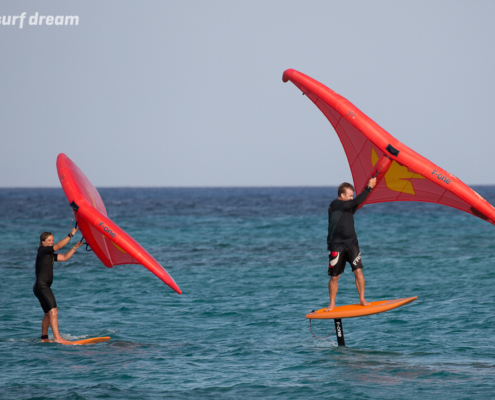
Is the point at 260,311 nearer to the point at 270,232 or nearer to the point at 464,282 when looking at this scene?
the point at 464,282

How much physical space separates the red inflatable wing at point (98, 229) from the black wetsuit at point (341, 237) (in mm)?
2839

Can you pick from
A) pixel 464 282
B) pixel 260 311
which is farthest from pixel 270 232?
pixel 260 311

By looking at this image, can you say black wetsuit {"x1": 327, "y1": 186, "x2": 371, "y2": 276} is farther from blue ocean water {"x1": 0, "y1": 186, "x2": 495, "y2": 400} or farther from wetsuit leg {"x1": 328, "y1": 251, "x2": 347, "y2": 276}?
blue ocean water {"x1": 0, "y1": 186, "x2": 495, "y2": 400}

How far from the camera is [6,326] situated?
1259cm

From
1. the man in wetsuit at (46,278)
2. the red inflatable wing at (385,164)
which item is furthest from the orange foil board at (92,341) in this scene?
the red inflatable wing at (385,164)

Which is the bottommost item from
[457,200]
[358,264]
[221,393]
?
[221,393]

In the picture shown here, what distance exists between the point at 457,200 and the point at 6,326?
33.4 feet

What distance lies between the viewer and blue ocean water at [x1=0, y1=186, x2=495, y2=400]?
8523 mm

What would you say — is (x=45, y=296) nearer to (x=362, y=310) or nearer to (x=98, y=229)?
(x=98, y=229)

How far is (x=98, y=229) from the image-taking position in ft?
33.2

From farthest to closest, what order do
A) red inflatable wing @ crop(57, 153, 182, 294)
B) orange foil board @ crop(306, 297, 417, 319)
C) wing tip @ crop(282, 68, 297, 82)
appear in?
wing tip @ crop(282, 68, 297, 82) < red inflatable wing @ crop(57, 153, 182, 294) < orange foil board @ crop(306, 297, 417, 319)

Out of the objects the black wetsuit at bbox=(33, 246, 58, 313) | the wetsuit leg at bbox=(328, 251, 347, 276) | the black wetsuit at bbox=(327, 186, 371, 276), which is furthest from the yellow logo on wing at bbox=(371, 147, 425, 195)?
the black wetsuit at bbox=(33, 246, 58, 313)

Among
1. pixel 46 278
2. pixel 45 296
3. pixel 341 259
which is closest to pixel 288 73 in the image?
pixel 341 259

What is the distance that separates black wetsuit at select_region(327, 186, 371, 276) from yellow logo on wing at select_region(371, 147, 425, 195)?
1.18 meters
